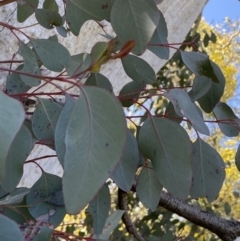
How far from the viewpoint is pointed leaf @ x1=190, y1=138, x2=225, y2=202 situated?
0.62 metres

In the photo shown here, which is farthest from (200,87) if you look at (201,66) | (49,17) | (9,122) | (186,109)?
(9,122)

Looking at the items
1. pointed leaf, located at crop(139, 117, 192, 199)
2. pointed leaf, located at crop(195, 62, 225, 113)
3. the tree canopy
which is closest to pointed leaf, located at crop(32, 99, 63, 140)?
the tree canopy

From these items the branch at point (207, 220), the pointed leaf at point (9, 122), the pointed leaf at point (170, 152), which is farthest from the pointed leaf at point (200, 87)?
the branch at point (207, 220)

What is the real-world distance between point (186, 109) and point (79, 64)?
0.39 ft

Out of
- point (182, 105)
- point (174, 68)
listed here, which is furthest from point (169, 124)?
point (174, 68)

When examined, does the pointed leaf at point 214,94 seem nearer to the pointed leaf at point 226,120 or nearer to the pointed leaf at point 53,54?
the pointed leaf at point 226,120

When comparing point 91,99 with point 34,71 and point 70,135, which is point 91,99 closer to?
point 70,135

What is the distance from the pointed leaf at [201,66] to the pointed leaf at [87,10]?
0.38 feet

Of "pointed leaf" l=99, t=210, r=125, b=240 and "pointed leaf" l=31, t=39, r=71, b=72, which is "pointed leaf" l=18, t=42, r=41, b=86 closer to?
"pointed leaf" l=31, t=39, r=71, b=72

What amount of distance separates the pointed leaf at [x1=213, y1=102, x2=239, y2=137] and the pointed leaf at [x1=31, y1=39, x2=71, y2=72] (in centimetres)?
22

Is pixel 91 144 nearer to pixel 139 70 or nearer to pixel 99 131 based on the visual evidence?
pixel 99 131

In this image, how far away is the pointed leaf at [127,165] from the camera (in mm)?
557

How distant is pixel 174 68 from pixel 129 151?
8.00 feet

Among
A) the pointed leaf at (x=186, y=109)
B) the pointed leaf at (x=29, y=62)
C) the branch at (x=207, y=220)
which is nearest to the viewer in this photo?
the pointed leaf at (x=186, y=109)
